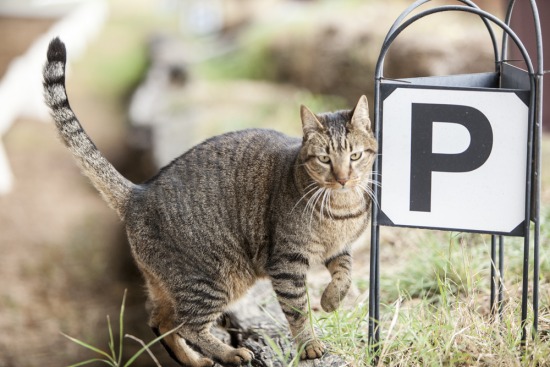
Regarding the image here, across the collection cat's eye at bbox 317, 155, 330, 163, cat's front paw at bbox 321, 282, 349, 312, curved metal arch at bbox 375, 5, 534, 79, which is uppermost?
curved metal arch at bbox 375, 5, 534, 79

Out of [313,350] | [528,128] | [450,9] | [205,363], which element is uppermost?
[450,9]

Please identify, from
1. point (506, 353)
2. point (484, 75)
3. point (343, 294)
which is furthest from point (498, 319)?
point (484, 75)

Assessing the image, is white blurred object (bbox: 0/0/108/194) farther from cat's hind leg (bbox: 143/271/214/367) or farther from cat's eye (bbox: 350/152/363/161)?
cat's eye (bbox: 350/152/363/161)

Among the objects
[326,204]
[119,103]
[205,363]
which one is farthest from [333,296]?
[119,103]

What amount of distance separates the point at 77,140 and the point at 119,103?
6995 millimetres

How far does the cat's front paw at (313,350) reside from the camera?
2730mm

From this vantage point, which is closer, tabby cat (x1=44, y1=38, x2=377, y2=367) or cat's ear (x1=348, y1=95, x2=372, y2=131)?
cat's ear (x1=348, y1=95, x2=372, y2=131)

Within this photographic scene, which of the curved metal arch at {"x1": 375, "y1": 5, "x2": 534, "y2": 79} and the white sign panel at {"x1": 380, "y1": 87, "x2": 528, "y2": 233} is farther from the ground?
the curved metal arch at {"x1": 375, "y1": 5, "x2": 534, "y2": 79}

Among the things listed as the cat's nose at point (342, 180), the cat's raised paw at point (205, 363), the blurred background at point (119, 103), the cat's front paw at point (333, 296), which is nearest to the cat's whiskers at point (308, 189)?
the cat's nose at point (342, 180)

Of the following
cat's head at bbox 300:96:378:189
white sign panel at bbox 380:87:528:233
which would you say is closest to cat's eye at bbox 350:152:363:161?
cat's head at bbox 300:96:378:189

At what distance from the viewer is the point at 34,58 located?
8.38 m

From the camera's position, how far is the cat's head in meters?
2.58

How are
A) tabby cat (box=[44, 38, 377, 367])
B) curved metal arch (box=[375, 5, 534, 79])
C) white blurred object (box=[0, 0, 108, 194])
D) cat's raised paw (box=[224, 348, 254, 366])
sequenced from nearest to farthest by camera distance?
1. curved metal arch (box=[375, 5, 534, 79])
2. tabby cat (box=[44, 38, 377, 367])
3. cat's raised paw (box=[224, 348, 254, 366])
4. white blurred object (box=[0, 0, 108, 194])

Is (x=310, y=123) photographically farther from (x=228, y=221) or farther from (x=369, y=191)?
(x=228, y=221)
